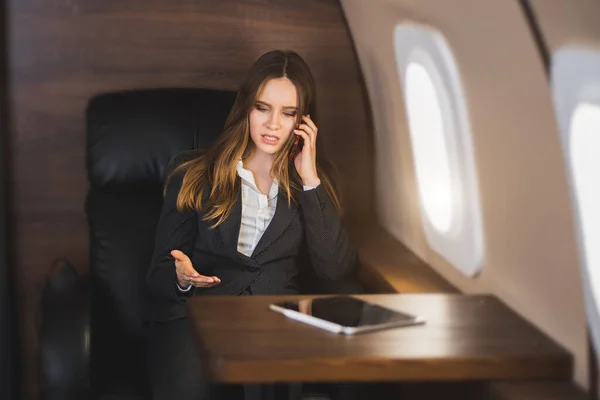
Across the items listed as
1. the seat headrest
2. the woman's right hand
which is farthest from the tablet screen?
the seat headrest

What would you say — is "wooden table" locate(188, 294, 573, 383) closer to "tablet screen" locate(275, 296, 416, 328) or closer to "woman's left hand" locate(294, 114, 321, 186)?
"tablet screen" locate(275, 296, 416, 328)

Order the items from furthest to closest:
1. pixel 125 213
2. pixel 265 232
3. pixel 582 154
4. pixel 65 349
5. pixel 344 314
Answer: pixel 125 213 < pixel 265 232 < pixel 65 349 < pixel 344 314 < pixel 582 154

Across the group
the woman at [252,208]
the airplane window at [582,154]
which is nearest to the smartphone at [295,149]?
the woman at [252,208]

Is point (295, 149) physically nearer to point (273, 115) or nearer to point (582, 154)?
point (273, 115)

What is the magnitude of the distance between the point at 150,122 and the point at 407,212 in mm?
806

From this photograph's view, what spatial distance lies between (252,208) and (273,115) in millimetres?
272

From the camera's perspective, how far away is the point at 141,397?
102 inches

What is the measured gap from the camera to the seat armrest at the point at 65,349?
244cm

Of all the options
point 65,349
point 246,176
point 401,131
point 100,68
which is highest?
point 100,68

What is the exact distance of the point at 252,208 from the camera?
2.82m

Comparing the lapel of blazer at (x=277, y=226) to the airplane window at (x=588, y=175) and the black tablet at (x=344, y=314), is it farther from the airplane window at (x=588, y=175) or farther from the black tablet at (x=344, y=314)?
the airplane window at (x=588, y=175)

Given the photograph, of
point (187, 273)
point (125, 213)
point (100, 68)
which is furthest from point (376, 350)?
point (100, 68)

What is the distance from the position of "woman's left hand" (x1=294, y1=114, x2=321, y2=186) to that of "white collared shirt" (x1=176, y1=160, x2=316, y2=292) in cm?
13

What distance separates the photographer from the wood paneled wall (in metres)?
A: 3.26
